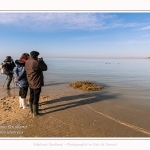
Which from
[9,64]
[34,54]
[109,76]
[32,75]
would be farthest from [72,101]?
[109,76]

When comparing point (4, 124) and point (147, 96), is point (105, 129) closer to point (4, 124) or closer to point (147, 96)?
point (4, 124)

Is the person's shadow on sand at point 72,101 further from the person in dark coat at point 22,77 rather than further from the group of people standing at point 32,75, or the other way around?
the person in dark coat at point 22,77

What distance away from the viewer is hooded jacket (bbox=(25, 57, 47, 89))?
6052mm

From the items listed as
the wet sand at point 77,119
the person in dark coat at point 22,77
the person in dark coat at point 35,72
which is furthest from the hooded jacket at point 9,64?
the person in dark coat at point 35,72

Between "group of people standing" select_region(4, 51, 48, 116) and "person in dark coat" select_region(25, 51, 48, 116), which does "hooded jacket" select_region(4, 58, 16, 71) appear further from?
"person in dark coat" select_region(25, 51, 48, 116)

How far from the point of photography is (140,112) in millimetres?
6871

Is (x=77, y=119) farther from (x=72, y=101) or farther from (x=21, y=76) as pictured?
(x=21, y=76)

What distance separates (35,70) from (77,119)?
216 cm

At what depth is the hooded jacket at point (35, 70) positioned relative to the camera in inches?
238

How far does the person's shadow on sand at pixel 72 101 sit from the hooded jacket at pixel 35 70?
119cm

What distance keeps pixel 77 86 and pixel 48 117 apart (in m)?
5.27

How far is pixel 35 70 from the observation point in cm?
614

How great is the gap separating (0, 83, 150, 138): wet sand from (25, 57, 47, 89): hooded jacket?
3.80 ft

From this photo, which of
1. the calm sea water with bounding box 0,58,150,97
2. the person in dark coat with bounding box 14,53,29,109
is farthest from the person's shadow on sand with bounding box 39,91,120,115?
the calm sea water with bounding box 0,58,150,97
